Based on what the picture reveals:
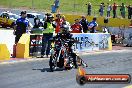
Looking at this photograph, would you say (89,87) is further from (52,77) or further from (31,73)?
(31,73)

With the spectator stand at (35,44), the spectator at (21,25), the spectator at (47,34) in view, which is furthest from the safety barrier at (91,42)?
the spectator at (21,25)

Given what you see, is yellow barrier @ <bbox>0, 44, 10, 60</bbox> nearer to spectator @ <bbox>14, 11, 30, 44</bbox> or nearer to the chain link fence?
spectator @ <bbox>14, 11, 30, 44</bbox>

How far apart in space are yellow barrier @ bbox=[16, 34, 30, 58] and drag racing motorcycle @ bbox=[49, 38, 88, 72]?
12.4 feet

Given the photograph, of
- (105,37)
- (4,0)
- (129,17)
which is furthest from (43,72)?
(4,0)

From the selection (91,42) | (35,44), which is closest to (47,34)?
(35,44)

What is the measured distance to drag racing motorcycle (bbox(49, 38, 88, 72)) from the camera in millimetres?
15750

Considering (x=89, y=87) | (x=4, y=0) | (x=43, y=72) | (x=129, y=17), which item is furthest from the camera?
(x=4, y=0)

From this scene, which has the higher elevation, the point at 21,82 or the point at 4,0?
the point at 4,0

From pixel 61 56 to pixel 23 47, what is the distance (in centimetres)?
410

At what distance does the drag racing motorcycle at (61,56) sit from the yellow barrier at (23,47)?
3.77 meters

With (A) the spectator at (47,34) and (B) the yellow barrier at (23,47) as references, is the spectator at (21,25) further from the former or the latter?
(A) the spectator at (47,34)

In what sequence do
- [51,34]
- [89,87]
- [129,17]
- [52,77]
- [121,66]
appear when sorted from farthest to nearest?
[129,17]
[51,34]
[121,66]
[52,77]
[89,87]

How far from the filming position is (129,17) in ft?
129

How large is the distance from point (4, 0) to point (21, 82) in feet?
136
